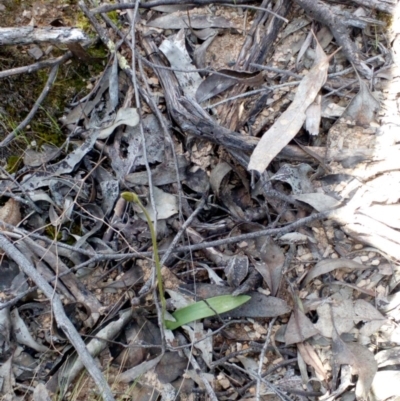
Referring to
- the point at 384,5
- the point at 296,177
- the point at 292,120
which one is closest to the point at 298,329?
the point at 296,177

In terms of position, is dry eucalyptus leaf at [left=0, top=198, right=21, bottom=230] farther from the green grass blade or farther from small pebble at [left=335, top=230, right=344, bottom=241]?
small pebble at [left=335, top=230, right=344, bottom=241]

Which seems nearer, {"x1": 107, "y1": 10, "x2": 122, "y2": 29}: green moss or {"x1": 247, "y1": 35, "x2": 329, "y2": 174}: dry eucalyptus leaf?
{"x1": 247, "y1": 35, "x2": 329, "y2": 174}: dry eucalyptus leaf

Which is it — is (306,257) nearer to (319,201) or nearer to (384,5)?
(319,201)

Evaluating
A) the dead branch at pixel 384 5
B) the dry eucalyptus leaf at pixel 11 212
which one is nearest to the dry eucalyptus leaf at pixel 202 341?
the dry eucalyptus leaf at pixel 11 212

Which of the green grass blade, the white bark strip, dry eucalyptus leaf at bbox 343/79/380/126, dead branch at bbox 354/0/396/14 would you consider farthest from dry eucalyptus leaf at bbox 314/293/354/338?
the white bark strip

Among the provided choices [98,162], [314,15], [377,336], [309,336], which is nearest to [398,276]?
[377,336]

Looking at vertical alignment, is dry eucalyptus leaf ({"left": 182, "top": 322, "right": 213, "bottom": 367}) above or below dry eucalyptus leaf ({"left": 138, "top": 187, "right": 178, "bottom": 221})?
below

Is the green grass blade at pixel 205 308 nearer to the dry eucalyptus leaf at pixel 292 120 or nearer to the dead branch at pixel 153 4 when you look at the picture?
the dry eucalyptus leaf at pixel 292 120

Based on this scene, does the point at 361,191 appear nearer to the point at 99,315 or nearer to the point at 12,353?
the point at 99,315

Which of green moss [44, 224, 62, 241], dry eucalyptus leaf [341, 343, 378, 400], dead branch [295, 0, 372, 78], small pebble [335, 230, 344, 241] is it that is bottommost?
dry eucalyptus leaf [341, 343, 378, 400]
